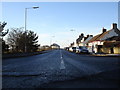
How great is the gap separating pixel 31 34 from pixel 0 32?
97.5 feet

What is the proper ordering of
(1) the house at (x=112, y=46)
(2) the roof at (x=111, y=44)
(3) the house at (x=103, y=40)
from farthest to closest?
(3) the house at (x=103, y=40)
(2) the roof at (x=111, y=44)
(1) the house at (x=112, y=46)

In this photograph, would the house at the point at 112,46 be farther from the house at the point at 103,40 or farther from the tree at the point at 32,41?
the tree at the point at 32,41

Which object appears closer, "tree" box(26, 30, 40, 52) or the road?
the road

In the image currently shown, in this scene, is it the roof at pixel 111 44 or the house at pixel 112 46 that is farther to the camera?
the roof at pixel 111 44

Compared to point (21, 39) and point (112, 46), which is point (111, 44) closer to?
point (112, 46)

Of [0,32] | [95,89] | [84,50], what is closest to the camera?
[95,89]

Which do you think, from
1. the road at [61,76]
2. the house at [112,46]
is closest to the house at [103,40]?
the house at [112,46]

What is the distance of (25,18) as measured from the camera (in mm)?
36156

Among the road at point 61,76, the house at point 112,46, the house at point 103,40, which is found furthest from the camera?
the house at point 103,40

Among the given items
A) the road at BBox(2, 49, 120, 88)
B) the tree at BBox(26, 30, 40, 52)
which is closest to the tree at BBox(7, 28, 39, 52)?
the tree at BBox(26, 30, 40, 52)

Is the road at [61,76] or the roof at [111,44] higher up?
the roof at [111,44]

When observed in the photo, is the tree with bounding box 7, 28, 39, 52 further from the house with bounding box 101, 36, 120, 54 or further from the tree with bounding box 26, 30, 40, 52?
the house with bounding box 101, 36, 120, 54

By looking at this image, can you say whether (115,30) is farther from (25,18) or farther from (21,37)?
(25,18)

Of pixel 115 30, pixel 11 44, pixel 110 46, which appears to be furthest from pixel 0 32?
pixel 115 30
